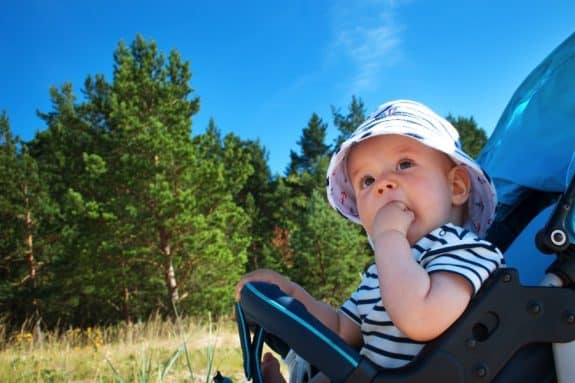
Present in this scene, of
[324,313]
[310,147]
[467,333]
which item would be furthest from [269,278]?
[310,147]

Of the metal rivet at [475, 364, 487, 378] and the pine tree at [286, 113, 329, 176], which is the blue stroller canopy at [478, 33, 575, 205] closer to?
the metal rivet at [475, 364, 487, 378]

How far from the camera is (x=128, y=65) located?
50.3 feet

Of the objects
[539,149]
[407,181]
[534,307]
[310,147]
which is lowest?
[534,307]

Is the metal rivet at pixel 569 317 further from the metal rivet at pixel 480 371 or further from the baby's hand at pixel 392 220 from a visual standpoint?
the baby's hand at pixel 392 220

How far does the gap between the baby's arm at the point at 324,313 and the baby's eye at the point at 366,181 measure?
37 centimetres

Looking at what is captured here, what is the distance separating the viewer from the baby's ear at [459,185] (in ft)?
3.77

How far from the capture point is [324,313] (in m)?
1.28

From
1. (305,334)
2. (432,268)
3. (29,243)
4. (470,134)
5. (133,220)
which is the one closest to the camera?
(305,334)

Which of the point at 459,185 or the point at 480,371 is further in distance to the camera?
the point at 459,185

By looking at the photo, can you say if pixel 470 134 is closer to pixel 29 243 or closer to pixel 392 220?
pixel 29 243

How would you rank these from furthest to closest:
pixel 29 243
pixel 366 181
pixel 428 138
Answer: pixel 29 243 < pixel 366 181 < pixel 428 138

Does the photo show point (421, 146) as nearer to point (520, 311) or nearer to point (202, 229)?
point (520, 311)

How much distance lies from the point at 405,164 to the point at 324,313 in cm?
50

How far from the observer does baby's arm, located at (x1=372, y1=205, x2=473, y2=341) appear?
0.82m
